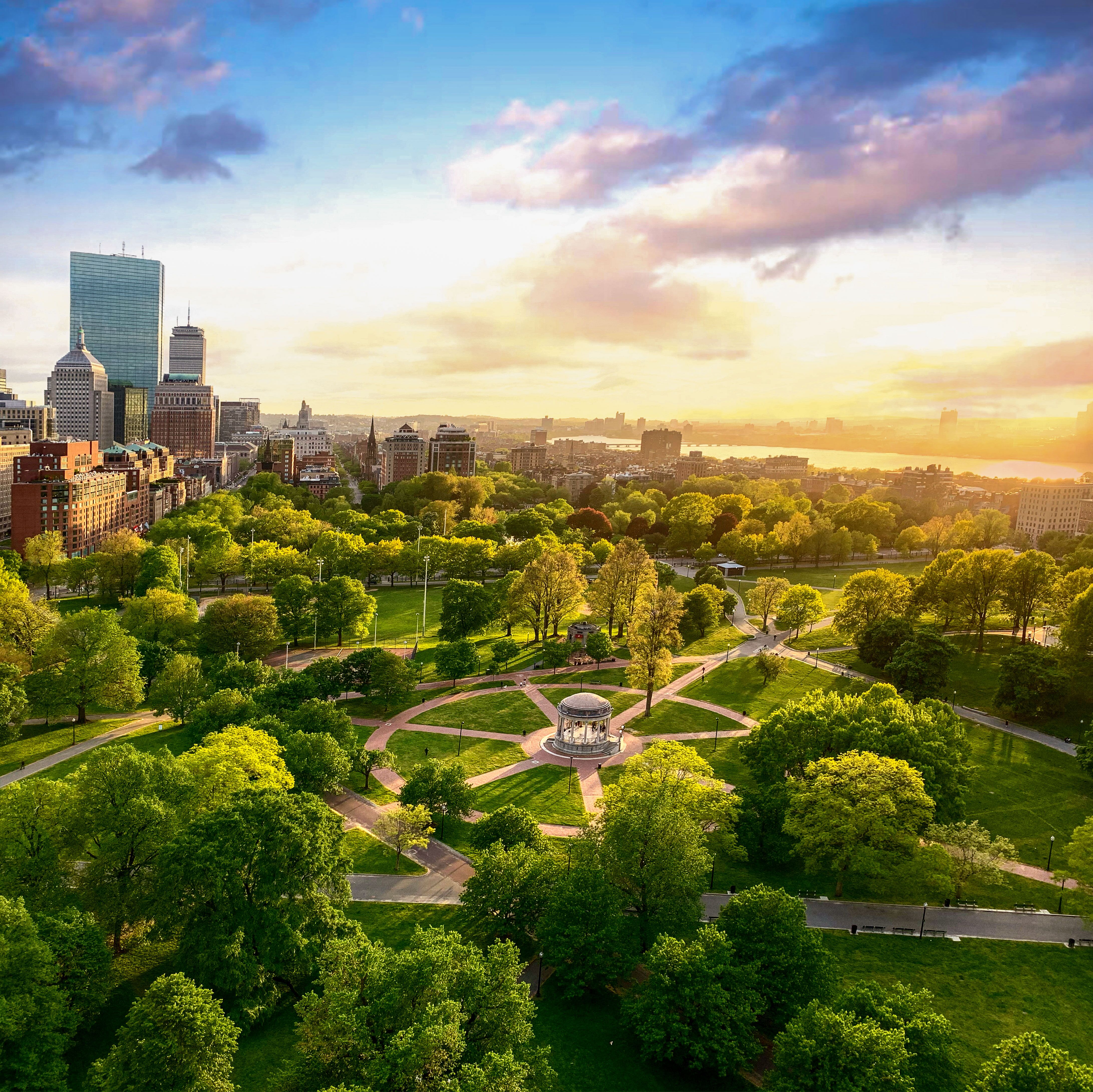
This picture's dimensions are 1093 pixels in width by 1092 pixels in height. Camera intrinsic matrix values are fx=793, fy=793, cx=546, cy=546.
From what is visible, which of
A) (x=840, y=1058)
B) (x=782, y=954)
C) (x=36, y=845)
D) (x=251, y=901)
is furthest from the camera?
(x=36, y=845)

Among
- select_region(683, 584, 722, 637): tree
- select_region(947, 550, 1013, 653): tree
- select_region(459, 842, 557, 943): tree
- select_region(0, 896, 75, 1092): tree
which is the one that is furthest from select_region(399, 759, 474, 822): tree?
select_region(947, 550, 1013, 653): tree

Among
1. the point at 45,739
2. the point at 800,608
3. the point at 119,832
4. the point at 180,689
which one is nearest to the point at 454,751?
the point at 180,689

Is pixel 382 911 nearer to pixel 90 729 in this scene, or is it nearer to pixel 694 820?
pixel 694 820

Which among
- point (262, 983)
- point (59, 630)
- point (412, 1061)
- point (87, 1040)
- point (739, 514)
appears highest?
point (739, 514)

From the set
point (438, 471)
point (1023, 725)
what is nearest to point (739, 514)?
point (438, 471)

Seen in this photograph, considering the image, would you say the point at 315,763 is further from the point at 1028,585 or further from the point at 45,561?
the point at 1028,585

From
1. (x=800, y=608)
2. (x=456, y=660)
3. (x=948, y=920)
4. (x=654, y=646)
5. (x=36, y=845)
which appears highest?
(x=800, y=608)
